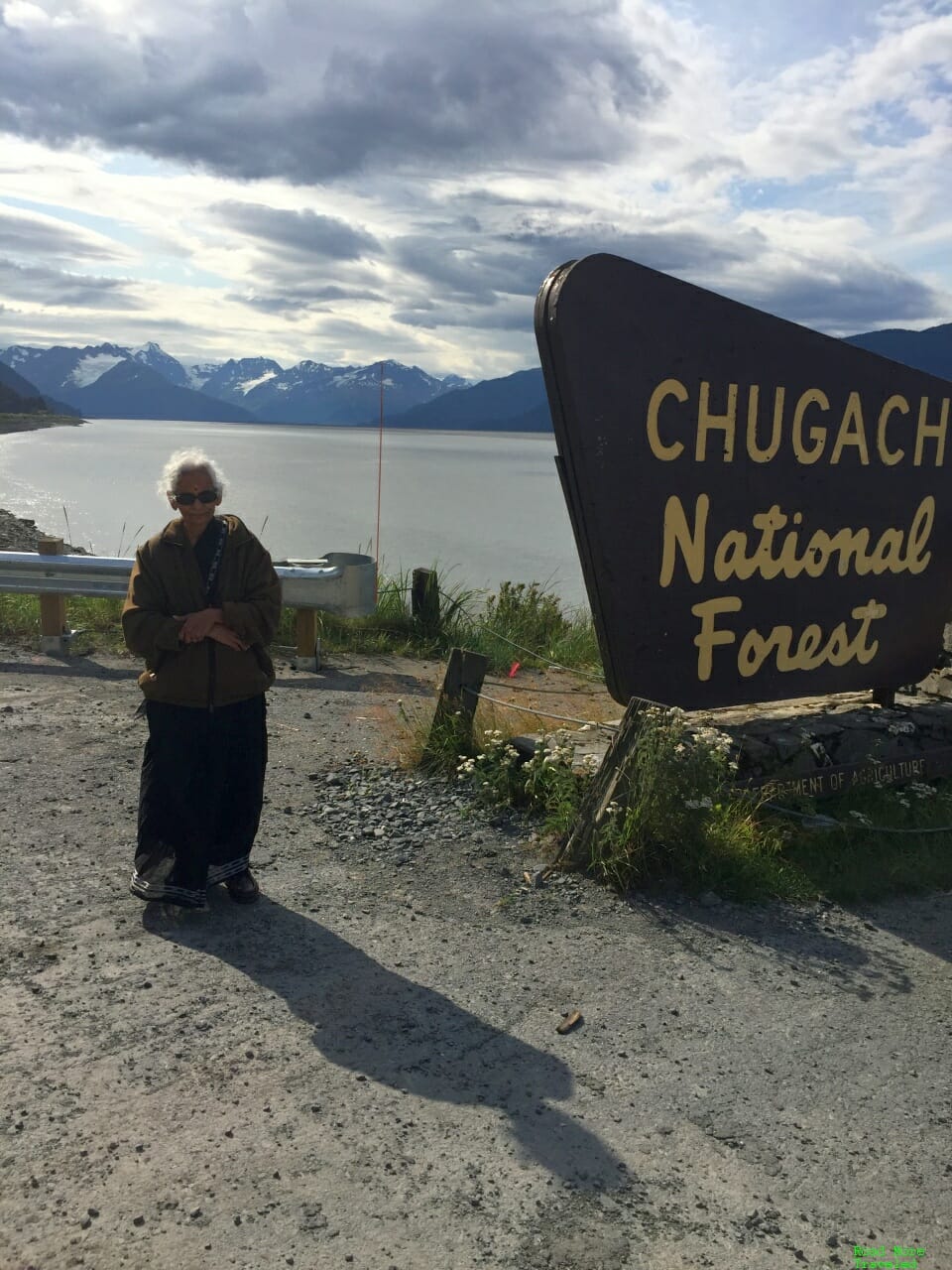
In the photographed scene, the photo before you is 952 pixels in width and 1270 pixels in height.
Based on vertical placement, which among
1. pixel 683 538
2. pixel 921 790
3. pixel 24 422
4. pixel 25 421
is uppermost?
pixel 25 421

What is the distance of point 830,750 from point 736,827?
1327mm

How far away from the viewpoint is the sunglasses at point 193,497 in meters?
4.32

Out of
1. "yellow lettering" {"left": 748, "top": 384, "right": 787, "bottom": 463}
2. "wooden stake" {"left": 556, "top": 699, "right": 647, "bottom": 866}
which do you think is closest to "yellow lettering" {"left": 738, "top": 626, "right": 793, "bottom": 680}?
"yellow lettering" {"left": 748, "top": 384, "right": 787, "bottom": 463}

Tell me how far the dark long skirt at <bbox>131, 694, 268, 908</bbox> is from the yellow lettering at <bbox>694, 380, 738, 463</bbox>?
2758mm

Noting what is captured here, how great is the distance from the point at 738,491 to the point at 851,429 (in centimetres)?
97

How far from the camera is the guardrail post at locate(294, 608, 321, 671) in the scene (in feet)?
30.1

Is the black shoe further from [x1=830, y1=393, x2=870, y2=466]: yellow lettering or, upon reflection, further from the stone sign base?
[x1=830, y1=393, x2=870, y2=466]: yellow lettering

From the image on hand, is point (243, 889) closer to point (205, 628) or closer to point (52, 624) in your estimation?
point (205, 628)

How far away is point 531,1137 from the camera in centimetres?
300

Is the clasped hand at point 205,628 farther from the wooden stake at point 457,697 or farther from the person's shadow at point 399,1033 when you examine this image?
the wooden stake at point 457,697

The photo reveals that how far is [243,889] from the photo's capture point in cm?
452

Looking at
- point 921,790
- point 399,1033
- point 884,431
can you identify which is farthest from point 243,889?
point 884,431

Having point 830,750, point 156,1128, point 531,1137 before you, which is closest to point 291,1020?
point 156,1128

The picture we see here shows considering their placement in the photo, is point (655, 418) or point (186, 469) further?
point (655, 418)
